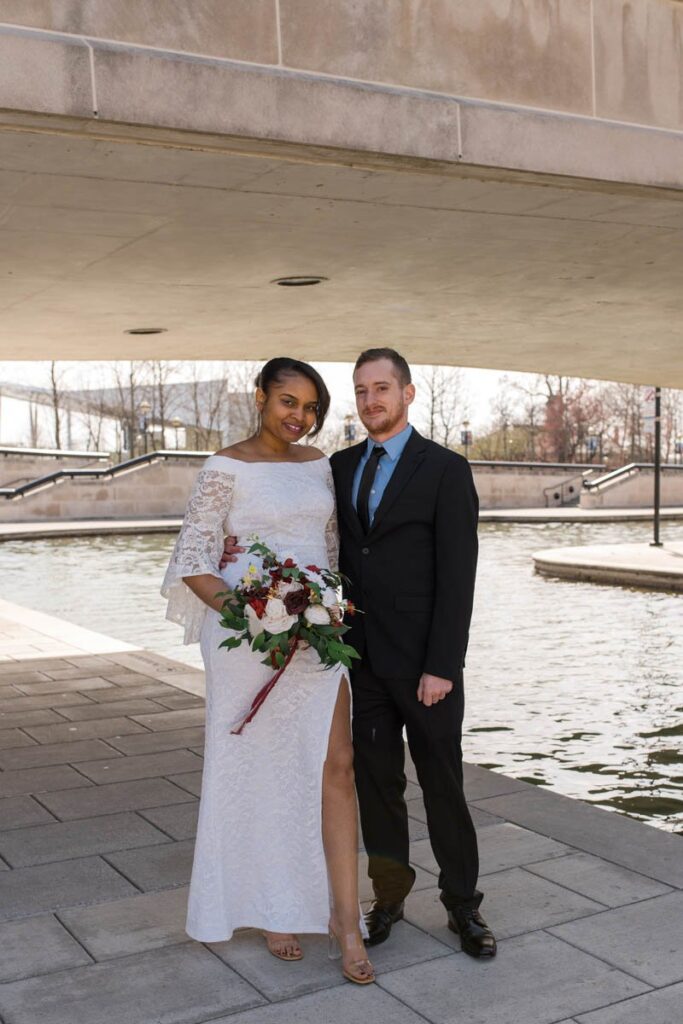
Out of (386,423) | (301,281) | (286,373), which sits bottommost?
(386,423)

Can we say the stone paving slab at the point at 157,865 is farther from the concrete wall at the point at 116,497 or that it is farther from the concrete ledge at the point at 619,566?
the concrete wall at the point at 116,497

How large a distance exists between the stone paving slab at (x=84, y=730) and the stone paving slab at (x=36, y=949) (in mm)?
3297

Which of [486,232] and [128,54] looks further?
[486,232]

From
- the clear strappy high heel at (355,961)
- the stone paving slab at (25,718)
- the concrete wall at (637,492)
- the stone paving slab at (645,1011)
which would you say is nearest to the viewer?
the stone paving slab at (645,1011)

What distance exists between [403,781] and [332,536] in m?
0.98

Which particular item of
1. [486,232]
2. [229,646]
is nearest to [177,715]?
[486,232]

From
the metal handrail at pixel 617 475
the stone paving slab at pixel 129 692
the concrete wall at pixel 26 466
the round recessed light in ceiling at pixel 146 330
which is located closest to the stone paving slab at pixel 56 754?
the stone paving slab at pixel 129 692

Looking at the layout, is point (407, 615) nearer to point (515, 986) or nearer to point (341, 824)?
point (341, 824)

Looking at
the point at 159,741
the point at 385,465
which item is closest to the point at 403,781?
the point at 385,465

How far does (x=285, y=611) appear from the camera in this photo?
396 centimetres

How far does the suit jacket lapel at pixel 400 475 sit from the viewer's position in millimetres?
4332

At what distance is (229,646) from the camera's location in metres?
4.13

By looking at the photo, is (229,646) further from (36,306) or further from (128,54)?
(36,306)

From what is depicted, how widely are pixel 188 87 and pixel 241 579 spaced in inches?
110
